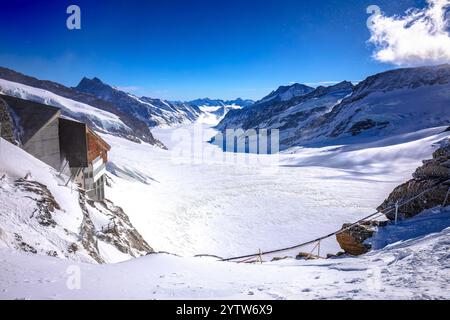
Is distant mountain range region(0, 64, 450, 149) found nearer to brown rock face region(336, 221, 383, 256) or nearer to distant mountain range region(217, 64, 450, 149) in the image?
distant mountain range region(217, 64, 450, 149)

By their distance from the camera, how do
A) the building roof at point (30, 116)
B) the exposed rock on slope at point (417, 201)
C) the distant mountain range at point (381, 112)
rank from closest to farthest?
the exposed rock on slope at point (417, 201) → the building roof at point (30, 116) → the distant mountain range at point (381, 112)

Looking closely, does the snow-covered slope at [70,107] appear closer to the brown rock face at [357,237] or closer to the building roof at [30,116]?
the building roof at [30,116]

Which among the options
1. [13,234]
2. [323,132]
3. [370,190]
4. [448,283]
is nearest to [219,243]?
[13,234]

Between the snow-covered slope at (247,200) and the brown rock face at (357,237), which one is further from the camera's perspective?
the snow-covered slope at (247,200)

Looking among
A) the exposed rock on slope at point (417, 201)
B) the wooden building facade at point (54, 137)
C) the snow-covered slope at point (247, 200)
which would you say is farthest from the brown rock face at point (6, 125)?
the exposed rock on slope at point (417, 201)

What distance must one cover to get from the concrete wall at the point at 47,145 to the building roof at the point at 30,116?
0.22 metres

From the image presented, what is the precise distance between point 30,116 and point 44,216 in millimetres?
7852

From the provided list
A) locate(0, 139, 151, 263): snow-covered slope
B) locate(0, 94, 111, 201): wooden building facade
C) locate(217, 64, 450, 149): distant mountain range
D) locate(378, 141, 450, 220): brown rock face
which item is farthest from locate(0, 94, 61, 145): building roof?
locate(217, 64, 450, 149): distant mountain range

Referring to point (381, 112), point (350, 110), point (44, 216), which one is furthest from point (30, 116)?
point (350, 110)

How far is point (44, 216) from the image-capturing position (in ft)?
29.0

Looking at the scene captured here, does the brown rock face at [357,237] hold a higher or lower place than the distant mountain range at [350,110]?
lower

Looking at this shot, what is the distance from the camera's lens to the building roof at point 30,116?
13773 mm

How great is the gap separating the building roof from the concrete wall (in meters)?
0.22

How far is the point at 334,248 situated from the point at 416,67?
134 metres
